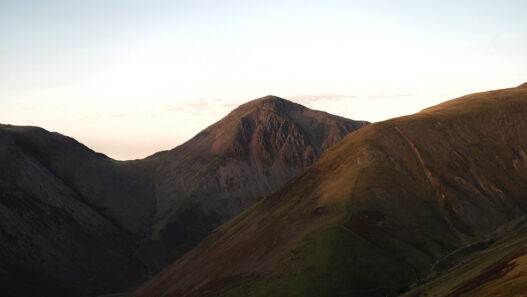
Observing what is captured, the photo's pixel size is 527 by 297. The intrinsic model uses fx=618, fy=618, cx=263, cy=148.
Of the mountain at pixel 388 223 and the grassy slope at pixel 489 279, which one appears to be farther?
the mountain at pixel 388 223

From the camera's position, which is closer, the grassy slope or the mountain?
the grassy slope

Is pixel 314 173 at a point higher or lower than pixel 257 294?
higher

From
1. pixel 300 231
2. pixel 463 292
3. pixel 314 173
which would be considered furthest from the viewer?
pixel 314 173

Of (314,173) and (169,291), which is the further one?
(314,173)

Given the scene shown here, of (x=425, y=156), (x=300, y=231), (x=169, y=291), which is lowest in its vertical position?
(x=169, y=291)

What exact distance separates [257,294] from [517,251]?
53410 millimetres

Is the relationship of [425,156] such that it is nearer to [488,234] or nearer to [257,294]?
[488,234]

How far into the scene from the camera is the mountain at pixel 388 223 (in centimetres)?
12100

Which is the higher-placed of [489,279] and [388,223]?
[388,223]

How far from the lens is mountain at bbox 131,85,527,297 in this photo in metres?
121

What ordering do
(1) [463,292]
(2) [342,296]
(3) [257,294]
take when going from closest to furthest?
(1) [463,292]
(2) [342,296]
(3) [257,294]

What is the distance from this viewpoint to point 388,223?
471 feet

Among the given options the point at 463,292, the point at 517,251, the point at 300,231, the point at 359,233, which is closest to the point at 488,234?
the point at 359,233

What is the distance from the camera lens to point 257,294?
412 ft
